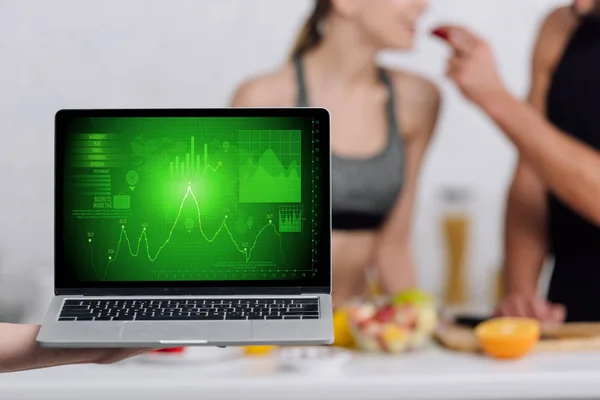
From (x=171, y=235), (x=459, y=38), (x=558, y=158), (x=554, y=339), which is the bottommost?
(x=554, y=339)

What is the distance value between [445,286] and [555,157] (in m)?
0.58

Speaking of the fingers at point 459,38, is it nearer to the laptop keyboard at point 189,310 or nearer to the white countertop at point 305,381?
the white countertop at point 305,381

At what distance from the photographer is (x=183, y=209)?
3.20ft

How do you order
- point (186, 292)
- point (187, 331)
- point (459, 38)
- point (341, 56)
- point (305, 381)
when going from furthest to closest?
point (341, 56), point (459, 38), point (305, 381), point (186, 292), point (187, 331)

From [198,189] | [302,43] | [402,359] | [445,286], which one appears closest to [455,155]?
[445,286]

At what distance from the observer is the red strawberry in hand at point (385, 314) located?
5.69ft

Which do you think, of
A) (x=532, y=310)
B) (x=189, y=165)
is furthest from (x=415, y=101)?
(x=189, y=165)

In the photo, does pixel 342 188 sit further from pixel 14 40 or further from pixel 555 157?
pixel 14 40

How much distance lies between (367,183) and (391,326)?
0.64 meters

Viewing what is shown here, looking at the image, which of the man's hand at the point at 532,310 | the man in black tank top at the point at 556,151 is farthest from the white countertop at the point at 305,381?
the man in black tank top at the point at 556,151

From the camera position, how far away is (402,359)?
1721 millimetres

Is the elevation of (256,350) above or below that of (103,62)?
below

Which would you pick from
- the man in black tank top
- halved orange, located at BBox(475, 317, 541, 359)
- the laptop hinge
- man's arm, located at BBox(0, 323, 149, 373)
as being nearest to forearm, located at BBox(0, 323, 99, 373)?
man's arm, located at BBox(0, 323, 149, 373)

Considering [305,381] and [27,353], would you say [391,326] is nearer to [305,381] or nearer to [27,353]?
[305,381]
